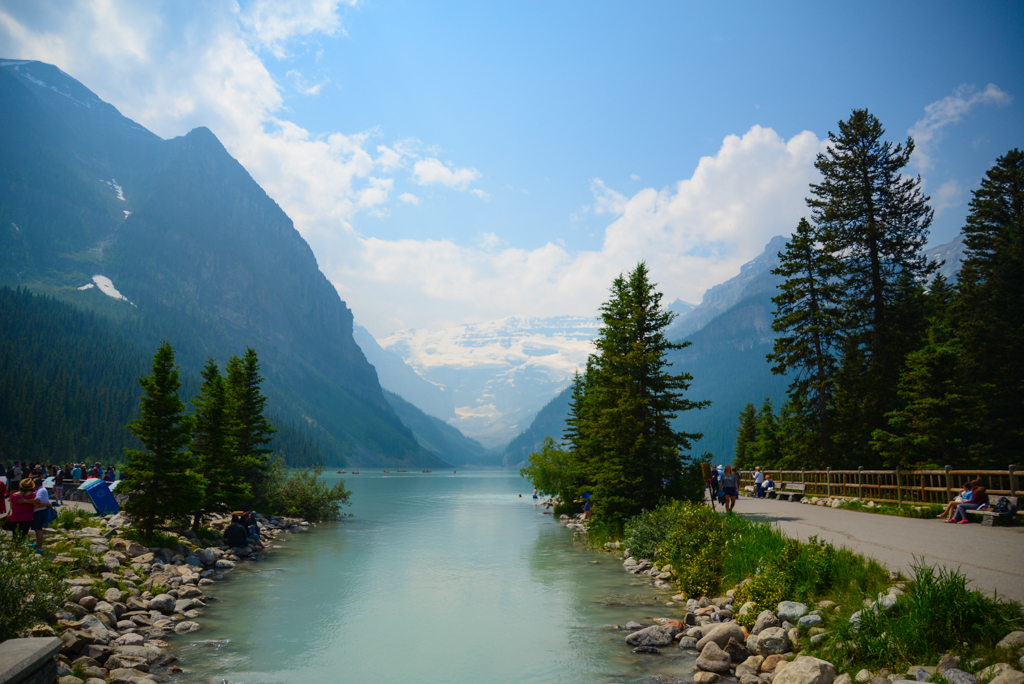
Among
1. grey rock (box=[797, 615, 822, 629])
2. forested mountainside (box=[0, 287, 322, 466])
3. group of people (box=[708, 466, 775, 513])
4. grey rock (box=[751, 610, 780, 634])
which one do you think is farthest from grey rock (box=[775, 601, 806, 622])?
forested mountainside (box=[0, 287, 322, 466])

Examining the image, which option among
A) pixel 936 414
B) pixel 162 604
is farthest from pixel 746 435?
pixel 162 604

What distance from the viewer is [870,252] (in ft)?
126

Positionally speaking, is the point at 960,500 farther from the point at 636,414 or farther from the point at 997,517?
the point at 636,414

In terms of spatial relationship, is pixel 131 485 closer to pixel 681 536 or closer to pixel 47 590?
pixel 47 590

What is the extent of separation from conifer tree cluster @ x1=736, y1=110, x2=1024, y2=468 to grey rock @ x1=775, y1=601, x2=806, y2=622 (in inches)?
832

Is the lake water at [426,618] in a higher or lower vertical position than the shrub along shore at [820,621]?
lower

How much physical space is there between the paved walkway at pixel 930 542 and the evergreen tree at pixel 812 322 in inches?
559

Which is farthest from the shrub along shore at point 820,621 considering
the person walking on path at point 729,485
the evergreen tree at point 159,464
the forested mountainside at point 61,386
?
the forested mountainside at point 61,386

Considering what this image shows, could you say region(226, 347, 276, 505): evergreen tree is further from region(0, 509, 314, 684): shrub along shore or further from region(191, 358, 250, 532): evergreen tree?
region(0, 509, 314, 684): shrub along shore

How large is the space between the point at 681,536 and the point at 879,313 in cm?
2419

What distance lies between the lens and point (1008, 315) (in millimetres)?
34781

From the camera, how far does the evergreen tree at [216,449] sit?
33375 millimetres

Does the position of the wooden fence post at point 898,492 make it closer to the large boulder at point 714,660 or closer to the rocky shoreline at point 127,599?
the large boulder at point 714,660

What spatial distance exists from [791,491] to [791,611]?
3070 cm
